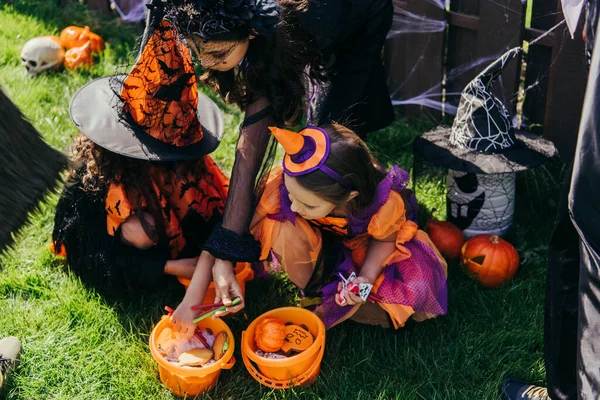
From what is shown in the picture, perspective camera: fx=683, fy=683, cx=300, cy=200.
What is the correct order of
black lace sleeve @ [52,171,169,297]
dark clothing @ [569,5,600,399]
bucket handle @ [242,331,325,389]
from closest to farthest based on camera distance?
dark clothing @ [569,5,600,399] → bucket handle @ [242,331,325,389] → black lace sleeve @ [52,171,169,297]

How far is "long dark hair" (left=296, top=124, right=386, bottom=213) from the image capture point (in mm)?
2148

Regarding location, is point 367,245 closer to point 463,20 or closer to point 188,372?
point 188,372

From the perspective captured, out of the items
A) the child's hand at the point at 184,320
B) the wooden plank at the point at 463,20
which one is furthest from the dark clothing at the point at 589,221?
the wooden plank at the point at 463,20

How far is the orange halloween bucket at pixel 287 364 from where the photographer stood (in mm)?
2179

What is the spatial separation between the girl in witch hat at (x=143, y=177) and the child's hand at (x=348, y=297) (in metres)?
0.48

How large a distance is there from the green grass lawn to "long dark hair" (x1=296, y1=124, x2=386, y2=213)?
58cm

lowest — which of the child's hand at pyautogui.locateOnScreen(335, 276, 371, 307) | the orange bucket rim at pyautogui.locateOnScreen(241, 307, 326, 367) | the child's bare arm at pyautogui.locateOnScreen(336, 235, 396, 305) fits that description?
the orange bucket rim at pyautogui.locateOnScreen(241, 307, 326, 367)

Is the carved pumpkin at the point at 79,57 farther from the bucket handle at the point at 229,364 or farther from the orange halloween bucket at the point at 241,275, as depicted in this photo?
the bucket handle at the point at 229,364

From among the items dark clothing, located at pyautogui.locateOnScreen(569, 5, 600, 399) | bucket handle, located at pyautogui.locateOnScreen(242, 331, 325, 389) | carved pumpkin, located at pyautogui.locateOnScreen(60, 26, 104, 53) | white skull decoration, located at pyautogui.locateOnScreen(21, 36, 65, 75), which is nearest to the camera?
dark clothing, located at pyautogui.locateOnScreen(569, 5, 600, 399)

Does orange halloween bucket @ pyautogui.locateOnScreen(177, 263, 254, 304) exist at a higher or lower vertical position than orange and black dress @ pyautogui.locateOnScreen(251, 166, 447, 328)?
lower

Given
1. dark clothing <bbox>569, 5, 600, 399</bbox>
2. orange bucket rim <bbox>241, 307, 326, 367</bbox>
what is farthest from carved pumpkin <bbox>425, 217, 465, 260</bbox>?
dark clothing <bbox>569, 5, 600, 399</bbox>

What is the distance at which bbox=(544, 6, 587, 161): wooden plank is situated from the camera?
285cm

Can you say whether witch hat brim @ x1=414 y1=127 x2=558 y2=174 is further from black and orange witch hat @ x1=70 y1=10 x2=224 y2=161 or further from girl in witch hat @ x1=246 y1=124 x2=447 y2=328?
black and orange witch hat @ x1=70 y1=10 x2=224 y2=161

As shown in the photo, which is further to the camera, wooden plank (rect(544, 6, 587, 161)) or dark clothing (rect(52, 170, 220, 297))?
wooden plank (rect(544, 6, 587, 161))
